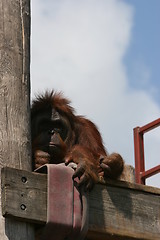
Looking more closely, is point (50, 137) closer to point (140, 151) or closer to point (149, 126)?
point (149, 126)

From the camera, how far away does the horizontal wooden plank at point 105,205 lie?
3199 mm

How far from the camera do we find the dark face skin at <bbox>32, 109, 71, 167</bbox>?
4.63 metres

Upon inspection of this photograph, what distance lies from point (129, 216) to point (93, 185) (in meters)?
0.24

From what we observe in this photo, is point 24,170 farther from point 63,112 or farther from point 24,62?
point 63,112

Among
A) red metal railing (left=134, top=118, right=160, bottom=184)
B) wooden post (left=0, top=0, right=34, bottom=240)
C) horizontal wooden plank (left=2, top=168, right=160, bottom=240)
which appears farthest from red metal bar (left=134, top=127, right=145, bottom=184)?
wooden post (left=0, top=0, right=34, bottom=240)

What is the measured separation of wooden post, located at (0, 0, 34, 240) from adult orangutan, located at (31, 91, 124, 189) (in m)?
0.94

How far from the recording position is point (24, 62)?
3553mm

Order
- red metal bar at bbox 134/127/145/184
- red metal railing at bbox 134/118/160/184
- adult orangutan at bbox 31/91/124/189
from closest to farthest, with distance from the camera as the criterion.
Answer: adult orangutan at bbox 31/91/124/189 → red metal railing at bbox 134/118/160/184 → red metal bar at bbox 134/127/145/184

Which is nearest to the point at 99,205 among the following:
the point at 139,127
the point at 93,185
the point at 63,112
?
the point at 93,185

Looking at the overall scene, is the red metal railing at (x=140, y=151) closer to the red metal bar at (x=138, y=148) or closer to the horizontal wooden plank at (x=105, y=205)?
the red metal bar at (x=138, y=148)

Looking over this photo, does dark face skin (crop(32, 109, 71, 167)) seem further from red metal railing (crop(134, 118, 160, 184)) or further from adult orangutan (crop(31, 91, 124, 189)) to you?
red metal railing (crop(134, 118, 160, 184))

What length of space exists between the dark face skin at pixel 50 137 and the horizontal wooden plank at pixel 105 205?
925mm

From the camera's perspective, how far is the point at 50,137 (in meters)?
5.07

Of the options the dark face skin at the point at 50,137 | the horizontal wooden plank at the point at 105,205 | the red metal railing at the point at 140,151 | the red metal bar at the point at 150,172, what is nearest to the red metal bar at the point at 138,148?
the red metal railing at the point at 140,151
